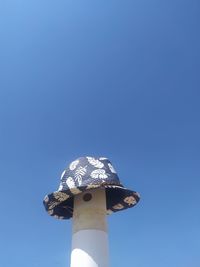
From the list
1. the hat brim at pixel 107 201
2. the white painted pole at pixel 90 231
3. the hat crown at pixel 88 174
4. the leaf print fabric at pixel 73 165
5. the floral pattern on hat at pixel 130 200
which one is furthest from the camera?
the floral pattern on hat at pixel 130 200

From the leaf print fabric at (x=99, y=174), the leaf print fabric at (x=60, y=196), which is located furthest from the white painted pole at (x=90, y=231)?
the leaf print fabric at (x=99, y=174)

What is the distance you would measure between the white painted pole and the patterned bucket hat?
0.32 meters

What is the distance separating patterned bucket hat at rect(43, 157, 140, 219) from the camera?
284 inches

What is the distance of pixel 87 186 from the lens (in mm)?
7047

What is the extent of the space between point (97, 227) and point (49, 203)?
1368 millimetres

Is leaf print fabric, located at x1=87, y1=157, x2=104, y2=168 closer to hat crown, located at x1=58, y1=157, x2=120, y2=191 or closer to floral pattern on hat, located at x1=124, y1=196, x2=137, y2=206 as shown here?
hat crown, located at x1=58, y1=157, x2=120, y2=191

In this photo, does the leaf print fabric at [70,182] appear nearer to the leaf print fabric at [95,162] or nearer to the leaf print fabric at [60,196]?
the leaf print fabric at [60,196]

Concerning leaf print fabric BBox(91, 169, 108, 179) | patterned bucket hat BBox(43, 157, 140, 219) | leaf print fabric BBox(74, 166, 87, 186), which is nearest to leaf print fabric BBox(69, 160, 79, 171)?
patterned bucket hat BBox(43, 157, 140, 219)

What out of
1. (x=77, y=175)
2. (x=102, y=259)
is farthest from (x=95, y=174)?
(x=102, y=259)

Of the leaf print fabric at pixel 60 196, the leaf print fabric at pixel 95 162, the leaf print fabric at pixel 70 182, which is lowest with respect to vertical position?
the leaf print fabric at pixel 60 196

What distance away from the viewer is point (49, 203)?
305 inches

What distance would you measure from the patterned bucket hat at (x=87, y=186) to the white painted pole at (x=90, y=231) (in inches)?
12.7

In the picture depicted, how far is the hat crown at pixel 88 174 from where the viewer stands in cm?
719

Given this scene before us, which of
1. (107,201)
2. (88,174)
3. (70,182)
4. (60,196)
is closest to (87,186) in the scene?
(88,174)
